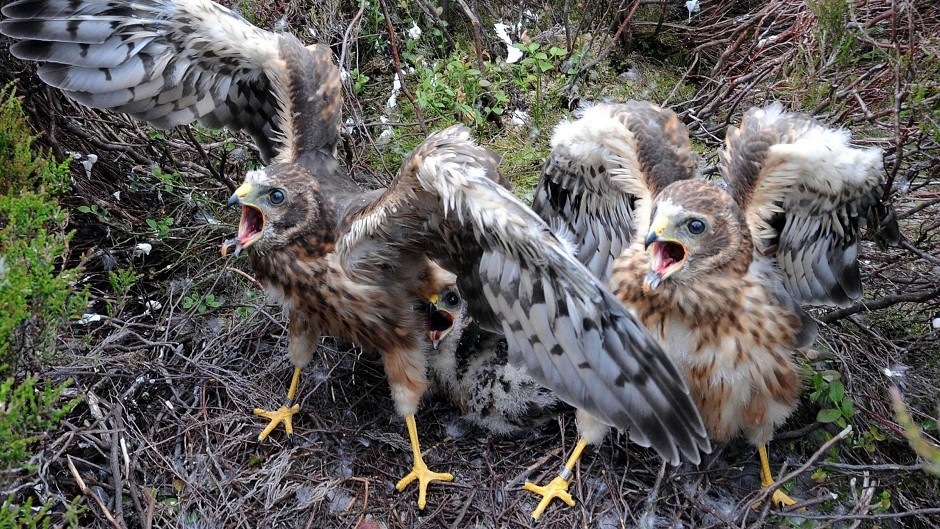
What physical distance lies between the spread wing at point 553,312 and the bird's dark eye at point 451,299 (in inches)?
30.9

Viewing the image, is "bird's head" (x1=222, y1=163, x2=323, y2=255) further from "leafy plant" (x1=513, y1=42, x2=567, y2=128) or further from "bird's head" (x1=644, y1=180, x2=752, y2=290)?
"leafy plant" (x1=513, y1=42, x2=567, y2=128)

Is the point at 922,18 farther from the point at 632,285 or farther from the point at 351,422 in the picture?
the point at 351,422

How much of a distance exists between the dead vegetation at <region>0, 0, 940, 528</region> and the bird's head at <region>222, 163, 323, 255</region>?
2.11 ft

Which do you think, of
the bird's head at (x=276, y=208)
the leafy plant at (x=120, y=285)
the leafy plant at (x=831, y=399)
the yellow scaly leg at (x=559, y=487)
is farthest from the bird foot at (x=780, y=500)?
the leafy plant at (x=120, y=285)

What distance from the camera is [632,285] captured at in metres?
2.85

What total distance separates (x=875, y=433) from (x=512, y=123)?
2807 millimetres

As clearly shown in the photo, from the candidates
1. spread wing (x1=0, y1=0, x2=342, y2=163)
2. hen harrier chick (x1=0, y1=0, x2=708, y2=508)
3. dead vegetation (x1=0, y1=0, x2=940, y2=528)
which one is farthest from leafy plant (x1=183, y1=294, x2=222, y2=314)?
spread wing (x1=0, y1=0, x2=342, y2=163)

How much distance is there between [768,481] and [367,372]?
6.32 ft

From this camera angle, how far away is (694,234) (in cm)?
269

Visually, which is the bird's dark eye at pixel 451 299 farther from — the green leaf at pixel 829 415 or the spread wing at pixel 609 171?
the green leaf at pixel 829 415

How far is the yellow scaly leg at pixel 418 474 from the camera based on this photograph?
3197 millimetres

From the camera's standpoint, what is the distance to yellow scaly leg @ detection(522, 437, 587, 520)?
308 centimetres

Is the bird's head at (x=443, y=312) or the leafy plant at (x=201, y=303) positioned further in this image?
the leafy plant at (x=201, y=303)

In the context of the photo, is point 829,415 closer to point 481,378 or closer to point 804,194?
point 804,194
